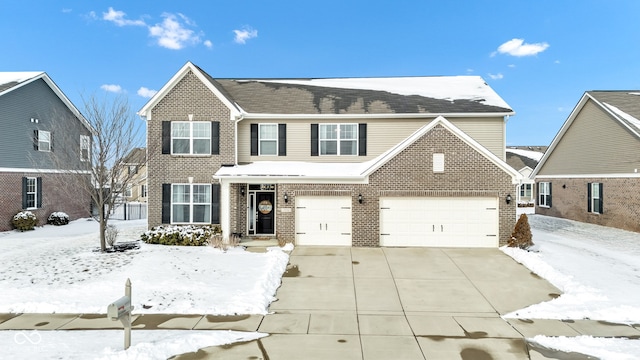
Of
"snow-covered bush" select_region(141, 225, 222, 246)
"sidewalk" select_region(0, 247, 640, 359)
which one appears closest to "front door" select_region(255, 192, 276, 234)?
"snow-covered bush" select_region(141, 225, 222, 246)

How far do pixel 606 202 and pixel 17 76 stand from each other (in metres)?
38.6

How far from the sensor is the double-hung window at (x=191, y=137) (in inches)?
650

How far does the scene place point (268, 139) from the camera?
1744 cm

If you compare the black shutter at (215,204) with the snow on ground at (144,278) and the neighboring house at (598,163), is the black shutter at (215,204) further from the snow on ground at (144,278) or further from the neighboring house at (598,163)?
the neighboring house at (598,163)

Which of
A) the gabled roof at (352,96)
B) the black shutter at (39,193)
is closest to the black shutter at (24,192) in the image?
the black shutter at (39,193)

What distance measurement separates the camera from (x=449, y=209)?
14.9m

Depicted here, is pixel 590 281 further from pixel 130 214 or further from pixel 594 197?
pixel 130 214

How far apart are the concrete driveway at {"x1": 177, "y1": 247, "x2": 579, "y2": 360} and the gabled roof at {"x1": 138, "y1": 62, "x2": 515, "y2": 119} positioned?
758 cm

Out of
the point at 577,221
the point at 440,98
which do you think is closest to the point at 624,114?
the point at 577,221

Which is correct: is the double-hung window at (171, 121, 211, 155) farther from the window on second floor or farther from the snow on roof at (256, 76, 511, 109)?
the window on second floor

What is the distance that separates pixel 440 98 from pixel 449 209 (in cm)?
688

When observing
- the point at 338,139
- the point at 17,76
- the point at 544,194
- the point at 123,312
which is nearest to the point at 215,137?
the point at 338,139

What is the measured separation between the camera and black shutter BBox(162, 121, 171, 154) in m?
16.4

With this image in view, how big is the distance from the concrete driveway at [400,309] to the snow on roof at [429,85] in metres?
9.34
